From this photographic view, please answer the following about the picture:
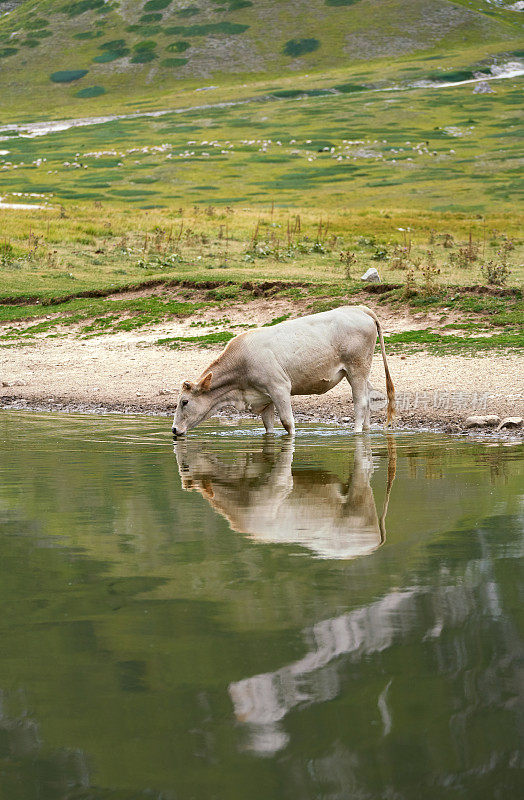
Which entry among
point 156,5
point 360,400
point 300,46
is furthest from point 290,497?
point 156,5

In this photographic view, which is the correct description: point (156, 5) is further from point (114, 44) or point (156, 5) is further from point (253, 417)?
point (253, 417)

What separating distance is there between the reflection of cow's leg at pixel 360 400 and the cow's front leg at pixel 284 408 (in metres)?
1.11

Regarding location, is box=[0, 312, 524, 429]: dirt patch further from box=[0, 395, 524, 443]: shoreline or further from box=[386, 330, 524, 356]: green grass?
box=[386, 330, 524, 356]: green grass

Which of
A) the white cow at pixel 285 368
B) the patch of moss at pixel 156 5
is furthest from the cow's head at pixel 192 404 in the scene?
the patch of moss at pixel 156 5

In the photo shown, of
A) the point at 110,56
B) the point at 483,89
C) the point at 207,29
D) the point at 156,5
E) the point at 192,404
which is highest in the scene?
the point at 192,404

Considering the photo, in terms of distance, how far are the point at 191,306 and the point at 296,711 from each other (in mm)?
20473

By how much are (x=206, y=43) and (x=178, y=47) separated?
516cm

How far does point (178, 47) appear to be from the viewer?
18000cm

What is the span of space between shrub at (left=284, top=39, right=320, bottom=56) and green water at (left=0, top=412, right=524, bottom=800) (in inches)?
7011

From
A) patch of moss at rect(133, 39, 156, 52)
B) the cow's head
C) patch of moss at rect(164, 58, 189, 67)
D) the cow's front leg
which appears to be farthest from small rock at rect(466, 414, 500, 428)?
patch of moss at rect(133, 39, 156, 52)

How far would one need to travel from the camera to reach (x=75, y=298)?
27266 mm

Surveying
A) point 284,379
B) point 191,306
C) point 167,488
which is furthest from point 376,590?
point 191,306

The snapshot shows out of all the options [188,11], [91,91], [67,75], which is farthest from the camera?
[188,11]

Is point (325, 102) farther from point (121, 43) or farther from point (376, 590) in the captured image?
point (376, 590)
